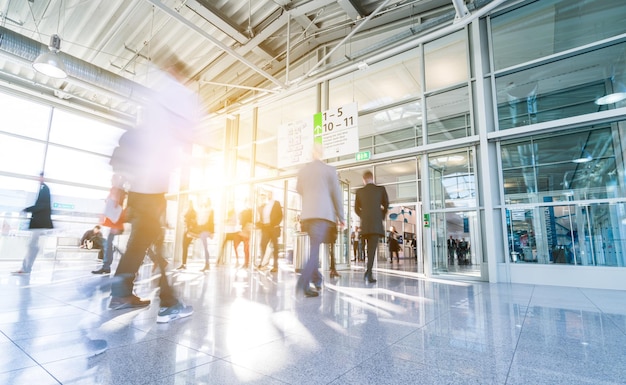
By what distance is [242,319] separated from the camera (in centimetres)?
207

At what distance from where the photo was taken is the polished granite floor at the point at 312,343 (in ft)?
3.84

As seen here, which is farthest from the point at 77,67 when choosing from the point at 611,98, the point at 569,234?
the point at 611,98

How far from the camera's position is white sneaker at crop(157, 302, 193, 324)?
1.96 m

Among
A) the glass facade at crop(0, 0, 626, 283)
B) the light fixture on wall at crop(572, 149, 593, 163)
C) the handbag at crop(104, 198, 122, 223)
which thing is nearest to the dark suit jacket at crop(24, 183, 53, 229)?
the handbag at crop(104, 198, 122, 223)

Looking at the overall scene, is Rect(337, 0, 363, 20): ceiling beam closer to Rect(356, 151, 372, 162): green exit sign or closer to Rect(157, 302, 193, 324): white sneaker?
Rect(356, 151, 372, 162): green exit sign

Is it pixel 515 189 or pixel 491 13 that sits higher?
pixel 491 13

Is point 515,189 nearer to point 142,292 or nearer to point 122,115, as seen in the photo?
point 142,292

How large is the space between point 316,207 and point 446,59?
5.72 meters

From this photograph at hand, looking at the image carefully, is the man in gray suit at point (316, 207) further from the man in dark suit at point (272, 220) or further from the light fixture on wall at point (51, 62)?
the light fixture on wall at point (51, 62)

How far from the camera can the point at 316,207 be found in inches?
125

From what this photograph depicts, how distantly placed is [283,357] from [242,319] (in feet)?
2.60

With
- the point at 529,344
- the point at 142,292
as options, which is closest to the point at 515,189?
the point at 529,344

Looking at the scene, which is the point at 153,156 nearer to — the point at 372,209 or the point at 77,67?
the point at 372,209

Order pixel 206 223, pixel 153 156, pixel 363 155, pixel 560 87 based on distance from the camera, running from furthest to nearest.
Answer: pixel 363 155 < pixel 206 223 < pixel 560 87 < pixel 153 156
